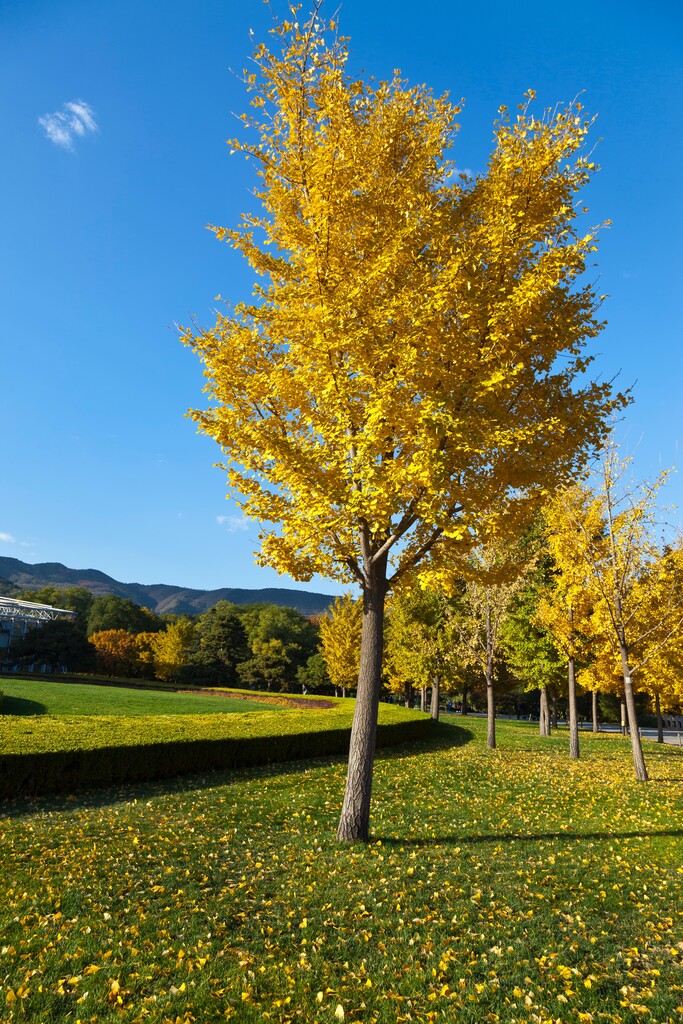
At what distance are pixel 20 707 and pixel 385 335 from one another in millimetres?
22271

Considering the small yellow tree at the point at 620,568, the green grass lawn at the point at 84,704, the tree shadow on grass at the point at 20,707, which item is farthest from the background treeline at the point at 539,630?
the tree shadow on grass at the point at 20,707

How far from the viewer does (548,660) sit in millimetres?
22094

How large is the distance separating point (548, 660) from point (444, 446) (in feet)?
58.9

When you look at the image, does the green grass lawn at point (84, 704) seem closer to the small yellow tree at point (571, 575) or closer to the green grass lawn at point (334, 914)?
the small yellow tree at point (571, 575)


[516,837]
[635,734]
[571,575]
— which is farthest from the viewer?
[571,575]

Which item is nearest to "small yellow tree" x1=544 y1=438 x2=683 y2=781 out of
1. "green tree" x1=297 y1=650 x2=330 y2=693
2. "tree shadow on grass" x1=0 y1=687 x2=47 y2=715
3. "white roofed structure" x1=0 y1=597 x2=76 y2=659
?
"tree shadow on grass" x1=0 y1=687 x2=47 y2=715

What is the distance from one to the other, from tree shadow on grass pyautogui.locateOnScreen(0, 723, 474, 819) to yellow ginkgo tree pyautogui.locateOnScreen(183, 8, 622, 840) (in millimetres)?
5224

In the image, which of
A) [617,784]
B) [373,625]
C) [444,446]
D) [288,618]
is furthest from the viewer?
[288,618]

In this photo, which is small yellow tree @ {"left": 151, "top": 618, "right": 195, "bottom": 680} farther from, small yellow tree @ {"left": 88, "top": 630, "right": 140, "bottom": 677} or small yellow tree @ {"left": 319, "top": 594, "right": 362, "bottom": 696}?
small yellow tree @ {"left": 319, "top": 594, "right": 362, "bottom": 696}

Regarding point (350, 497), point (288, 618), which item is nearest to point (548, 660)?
point (350, 497)

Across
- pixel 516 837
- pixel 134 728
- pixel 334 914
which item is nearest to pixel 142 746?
pixel 134 728

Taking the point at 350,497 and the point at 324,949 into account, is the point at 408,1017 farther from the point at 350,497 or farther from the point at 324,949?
the point at 350,497

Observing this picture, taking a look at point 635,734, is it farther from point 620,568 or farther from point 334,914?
point 334,914

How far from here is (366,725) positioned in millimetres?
7727
